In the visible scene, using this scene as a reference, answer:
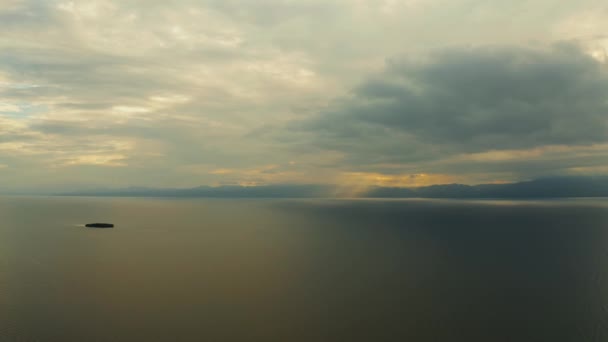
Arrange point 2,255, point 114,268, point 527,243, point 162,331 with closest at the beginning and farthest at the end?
point 162,331
point 114,268
point 2,255
point 527,243

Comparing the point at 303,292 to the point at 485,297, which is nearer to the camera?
the point at 485,297

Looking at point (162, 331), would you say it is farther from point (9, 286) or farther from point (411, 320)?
point (9, 286)

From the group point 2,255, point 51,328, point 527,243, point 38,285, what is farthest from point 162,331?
point 527,243

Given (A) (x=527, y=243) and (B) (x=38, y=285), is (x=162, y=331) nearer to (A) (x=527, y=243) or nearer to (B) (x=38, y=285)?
(B) (x=38, y=285)

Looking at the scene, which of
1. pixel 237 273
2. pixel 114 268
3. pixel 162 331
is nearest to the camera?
pixel 162 331

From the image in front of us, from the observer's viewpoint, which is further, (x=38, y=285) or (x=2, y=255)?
(x=2, y=255)

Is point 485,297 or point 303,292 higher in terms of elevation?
point 303,292

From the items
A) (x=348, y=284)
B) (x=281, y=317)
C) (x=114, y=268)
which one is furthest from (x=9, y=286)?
(x=348, y=284)

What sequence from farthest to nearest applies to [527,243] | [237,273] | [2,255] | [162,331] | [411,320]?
[527,243], [2,255], [237,273], [411,320], [162,331]

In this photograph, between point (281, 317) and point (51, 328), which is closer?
point (51, 328)
